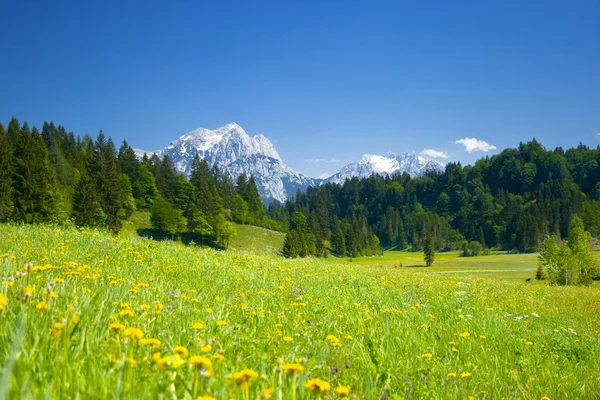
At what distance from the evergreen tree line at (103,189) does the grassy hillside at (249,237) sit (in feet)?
9.35

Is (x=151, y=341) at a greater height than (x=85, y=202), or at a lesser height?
lesser

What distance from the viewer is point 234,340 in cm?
384

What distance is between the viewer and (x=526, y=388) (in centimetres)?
442

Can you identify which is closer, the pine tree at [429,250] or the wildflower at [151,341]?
the wildflower at [151,341]

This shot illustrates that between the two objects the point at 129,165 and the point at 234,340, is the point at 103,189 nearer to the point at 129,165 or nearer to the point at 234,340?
the point at 129,165

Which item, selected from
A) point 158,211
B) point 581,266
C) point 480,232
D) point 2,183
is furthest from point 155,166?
point 480,232

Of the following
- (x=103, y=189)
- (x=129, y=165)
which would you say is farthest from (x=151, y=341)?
(x=129, y=165)

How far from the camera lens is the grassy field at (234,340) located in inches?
80.3

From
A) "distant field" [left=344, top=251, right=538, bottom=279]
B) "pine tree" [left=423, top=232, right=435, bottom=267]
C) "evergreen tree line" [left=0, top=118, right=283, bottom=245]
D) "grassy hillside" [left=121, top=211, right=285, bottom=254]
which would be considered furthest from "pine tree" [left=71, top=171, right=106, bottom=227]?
"pine tree" [left=423, top=232, right=435, bottom=267]

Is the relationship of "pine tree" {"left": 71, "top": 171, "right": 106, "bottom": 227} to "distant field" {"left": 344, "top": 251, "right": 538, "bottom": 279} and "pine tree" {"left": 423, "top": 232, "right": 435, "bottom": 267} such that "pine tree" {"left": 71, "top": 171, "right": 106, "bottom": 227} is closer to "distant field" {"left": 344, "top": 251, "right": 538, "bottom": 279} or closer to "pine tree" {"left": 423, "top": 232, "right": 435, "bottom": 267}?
"distant field" {"left": 344, "top": 251, "right": 538, "bottom": 279}

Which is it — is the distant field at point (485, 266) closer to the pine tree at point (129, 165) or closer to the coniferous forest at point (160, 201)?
the coniferous forest at point (160, 201)

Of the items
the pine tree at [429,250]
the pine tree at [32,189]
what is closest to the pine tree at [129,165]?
the pine tree at [32,189]

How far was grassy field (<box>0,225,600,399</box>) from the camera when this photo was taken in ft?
6.69

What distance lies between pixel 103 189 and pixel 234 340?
225ft
